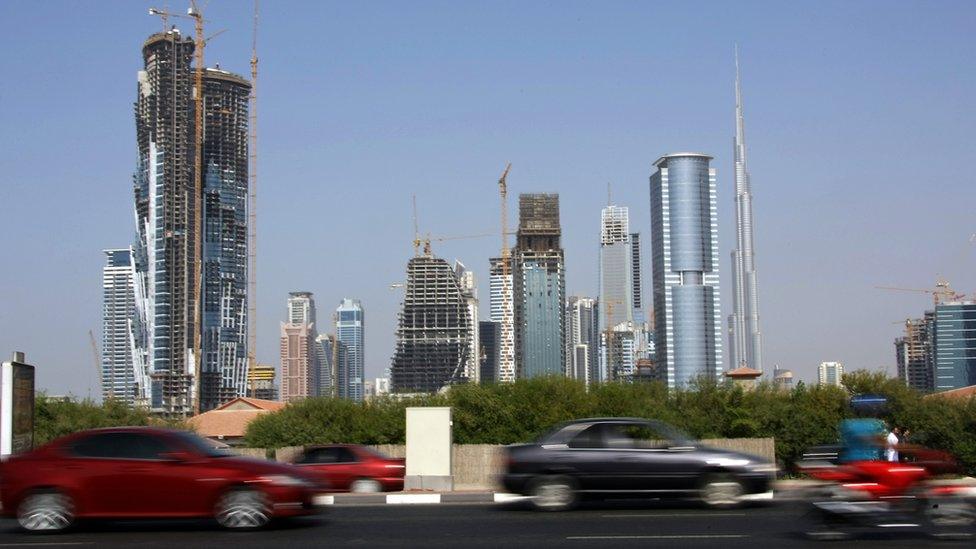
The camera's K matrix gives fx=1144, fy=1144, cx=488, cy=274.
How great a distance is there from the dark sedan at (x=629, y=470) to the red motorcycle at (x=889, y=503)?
3.71m

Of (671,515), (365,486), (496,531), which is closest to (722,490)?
(671,515)

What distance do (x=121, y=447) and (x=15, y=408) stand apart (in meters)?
10.1

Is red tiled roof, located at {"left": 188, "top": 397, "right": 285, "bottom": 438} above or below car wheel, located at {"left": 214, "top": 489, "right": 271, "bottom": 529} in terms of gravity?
below

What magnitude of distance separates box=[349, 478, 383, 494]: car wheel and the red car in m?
11.0

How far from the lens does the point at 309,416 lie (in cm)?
4472

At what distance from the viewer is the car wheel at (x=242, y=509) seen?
1480cm

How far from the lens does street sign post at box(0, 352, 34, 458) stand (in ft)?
77.0

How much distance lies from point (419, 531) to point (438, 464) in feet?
34.8

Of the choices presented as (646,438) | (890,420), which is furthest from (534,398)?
(646,438)

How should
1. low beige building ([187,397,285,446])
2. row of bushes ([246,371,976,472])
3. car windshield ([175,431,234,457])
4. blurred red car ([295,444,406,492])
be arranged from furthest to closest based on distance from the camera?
1. low beige building ([187,397,285,446])
2. row of bushes ([246,371,976,472])
3. blurred red car ([295,444,406,492])
4. car windshield ([175,431,234,457])

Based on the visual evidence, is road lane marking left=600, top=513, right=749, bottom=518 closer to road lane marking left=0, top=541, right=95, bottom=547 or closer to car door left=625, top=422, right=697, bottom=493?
car door left=625, top=422, right=697, bottom=493

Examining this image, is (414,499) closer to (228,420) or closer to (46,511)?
(46,511)

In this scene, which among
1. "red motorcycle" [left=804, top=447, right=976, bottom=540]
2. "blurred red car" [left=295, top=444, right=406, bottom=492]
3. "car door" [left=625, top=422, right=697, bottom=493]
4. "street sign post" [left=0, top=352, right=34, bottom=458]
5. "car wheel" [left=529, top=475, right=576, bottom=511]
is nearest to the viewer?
"red motorcycle" [left=804, top=447, right=976, bottom=540]

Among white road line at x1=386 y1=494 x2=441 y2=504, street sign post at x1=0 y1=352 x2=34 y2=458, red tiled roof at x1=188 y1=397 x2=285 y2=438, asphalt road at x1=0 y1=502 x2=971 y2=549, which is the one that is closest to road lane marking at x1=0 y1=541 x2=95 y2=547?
asphalt road at x1=0 y1=502 x2=971 y2=549
